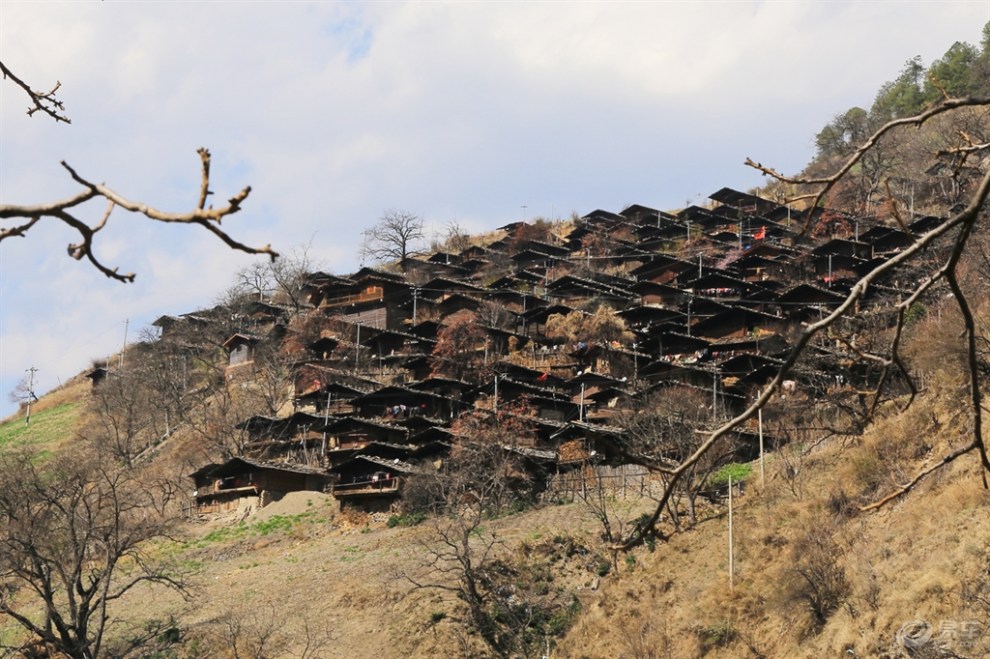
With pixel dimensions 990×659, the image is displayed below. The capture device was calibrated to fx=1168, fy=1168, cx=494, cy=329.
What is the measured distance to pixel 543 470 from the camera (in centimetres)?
4294

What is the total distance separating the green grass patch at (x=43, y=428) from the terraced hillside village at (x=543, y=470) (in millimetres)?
458

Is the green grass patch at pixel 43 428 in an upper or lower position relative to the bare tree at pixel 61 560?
upper

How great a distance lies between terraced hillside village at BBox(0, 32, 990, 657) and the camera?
26.2m

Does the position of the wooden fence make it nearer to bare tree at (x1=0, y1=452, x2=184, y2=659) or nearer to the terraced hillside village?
the terraced hillside village

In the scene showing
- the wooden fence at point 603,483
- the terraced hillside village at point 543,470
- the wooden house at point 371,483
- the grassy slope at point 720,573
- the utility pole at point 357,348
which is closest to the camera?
the grassy slope at point 720,573

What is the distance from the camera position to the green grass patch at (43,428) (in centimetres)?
6806

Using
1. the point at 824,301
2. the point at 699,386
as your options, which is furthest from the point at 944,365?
the point at 824,301

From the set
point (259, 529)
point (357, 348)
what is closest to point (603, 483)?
point (259, 529)

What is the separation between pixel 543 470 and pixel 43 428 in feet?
137

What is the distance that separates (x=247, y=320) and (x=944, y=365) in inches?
2025

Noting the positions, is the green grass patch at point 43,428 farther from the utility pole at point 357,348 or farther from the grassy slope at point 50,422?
the utility pole at point 357,348
